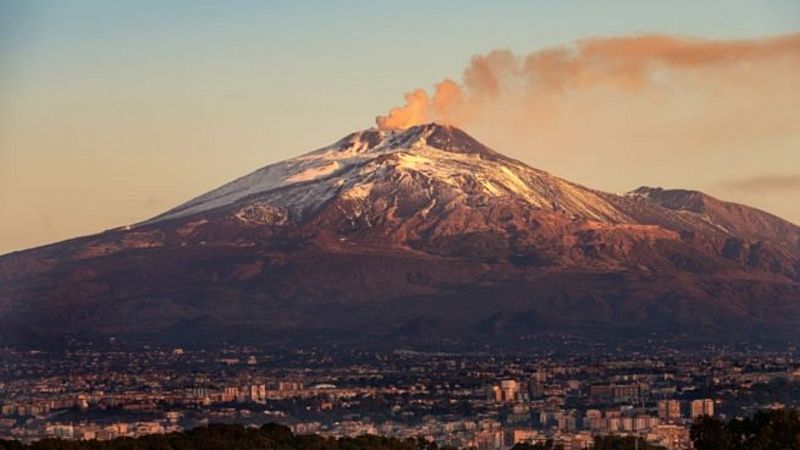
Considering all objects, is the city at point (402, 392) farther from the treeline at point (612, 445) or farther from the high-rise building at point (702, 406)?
the treeline at point (612, 445)

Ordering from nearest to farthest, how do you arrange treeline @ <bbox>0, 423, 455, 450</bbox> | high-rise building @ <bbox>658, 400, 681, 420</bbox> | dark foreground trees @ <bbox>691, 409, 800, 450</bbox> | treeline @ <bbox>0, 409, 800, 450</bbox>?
dark foreground trees @ <bbox>691, 409, 800, 450</bbox>
treeline @ <bbox>0, 409, 800, 450</bbox>
treeline @ <bbox>0, 423, 455, 450</bbox>
high-rise building @ <bbox>658, 400, 681, 420</bbox>

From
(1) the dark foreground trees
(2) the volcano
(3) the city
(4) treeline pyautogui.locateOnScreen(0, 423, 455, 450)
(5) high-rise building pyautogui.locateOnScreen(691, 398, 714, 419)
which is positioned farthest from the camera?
(2) the volcano

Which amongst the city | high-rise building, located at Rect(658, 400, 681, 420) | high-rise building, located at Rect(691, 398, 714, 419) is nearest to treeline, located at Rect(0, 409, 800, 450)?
the city

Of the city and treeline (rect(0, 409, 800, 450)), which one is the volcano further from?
treeline (rect(0, 409, 800, 450))

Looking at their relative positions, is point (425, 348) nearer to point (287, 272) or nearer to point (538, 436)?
point (287, 272)

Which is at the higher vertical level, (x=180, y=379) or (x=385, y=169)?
(x=385, y=169)

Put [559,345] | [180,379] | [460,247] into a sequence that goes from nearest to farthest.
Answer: [180,379]
[559,345]
[460,247]

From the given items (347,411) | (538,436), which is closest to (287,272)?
(347,411)
